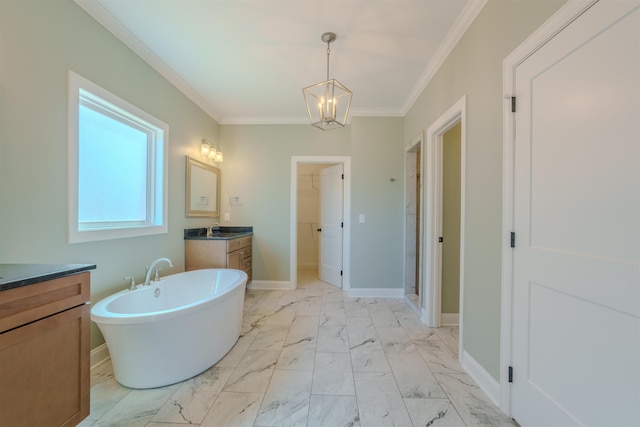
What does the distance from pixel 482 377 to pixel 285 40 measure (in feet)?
9.53

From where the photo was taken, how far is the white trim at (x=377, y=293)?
134 inches

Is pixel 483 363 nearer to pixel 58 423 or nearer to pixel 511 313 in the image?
pixel 511 313

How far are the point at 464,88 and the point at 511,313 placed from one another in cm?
158

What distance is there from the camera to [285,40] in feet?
6.64

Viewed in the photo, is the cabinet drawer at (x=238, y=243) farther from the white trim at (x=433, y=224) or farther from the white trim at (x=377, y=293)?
the white trim at (x=433, y=224)

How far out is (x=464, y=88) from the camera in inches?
72.0

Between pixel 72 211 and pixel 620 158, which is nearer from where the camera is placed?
pixel 620 158

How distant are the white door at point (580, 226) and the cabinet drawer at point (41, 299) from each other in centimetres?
217

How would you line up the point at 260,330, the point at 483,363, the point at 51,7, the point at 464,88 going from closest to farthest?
the point at 51,7
the point at 483,363
the point at 464,88
the point at 260,330

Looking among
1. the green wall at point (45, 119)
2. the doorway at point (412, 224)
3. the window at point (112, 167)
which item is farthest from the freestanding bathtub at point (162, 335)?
the doorway at point (412, 224)

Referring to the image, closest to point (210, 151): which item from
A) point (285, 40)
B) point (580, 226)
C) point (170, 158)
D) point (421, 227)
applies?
point (170, 158)

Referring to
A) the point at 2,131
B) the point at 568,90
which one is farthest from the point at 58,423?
the point at 568,90

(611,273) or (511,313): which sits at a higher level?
(611,273)

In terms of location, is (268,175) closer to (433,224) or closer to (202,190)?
(202,190)
